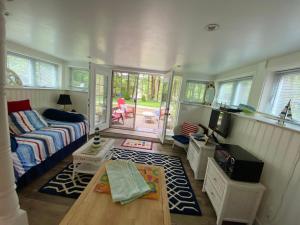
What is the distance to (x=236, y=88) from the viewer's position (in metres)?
3.27

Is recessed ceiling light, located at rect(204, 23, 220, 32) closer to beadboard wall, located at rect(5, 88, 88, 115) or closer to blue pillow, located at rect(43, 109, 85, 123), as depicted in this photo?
blue pillow, located at rect(43, 109, 85, 123)

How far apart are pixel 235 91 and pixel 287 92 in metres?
1.31

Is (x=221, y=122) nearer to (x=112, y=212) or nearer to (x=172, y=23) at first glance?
(x=172, y=23)

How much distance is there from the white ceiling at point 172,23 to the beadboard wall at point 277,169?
95 centimetres

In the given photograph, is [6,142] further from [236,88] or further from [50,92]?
[236,88]

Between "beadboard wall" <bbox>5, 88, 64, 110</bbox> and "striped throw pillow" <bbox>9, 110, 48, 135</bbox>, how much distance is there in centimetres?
39

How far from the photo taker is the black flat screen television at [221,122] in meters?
2.36

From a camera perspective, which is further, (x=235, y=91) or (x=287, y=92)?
(x=235, y=91)

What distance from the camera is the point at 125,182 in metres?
1.42

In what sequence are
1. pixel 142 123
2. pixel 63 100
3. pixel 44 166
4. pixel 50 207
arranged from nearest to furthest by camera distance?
pixel 50 207 < pixel 44 166 < pixel 63 100 < pixel 142 123

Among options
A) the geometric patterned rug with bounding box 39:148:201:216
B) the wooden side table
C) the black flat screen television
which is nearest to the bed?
the geometric patterned rug with bounding box 39:148:201:216

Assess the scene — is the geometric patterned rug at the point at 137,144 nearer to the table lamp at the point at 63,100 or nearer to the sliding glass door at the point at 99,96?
the sliding glass door at the point at 99,96

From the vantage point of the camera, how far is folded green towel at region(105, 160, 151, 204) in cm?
124

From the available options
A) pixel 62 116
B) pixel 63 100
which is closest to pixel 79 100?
pixel 63 100
